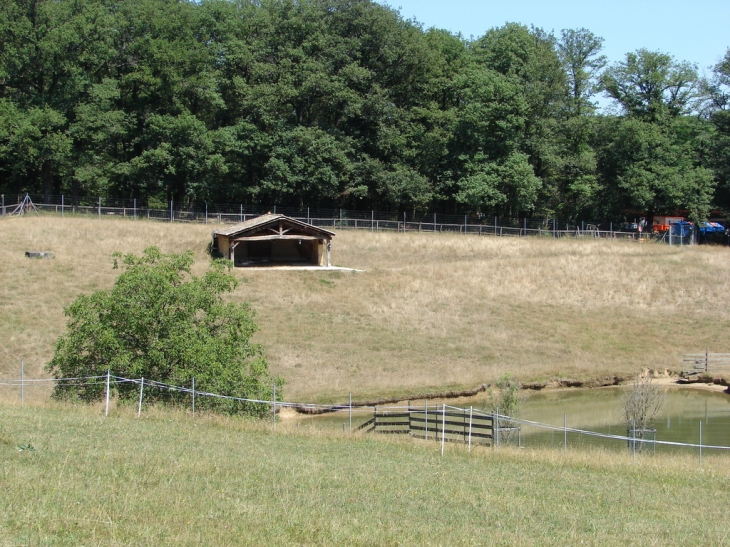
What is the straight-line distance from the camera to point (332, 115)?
74938 millimetres

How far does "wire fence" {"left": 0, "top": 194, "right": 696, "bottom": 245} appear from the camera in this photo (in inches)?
2579

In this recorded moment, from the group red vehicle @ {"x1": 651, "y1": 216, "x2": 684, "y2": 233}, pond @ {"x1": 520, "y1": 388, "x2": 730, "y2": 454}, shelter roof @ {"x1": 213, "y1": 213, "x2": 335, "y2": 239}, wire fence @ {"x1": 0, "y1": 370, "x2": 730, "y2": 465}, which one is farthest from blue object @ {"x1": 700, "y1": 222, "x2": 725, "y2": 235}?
wire fence @ {"x1": 0, "y1": 370, "x2": 730, "y2": 465}

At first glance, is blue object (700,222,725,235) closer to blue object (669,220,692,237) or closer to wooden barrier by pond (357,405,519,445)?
blue object (669,220,692,237)

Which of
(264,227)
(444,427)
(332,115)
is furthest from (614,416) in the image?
(332,115)

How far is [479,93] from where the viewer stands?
237ft

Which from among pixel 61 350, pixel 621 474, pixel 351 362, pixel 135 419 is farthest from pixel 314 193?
pixel 621 474

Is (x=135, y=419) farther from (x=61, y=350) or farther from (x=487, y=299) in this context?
(x=487, y=299)

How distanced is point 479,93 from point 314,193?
56.7ft

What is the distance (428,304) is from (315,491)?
117 ft

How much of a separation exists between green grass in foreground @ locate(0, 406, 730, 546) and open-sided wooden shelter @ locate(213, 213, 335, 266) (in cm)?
3306

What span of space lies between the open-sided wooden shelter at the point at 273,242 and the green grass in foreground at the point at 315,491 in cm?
3306

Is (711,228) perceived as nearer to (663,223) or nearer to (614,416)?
(663,223)

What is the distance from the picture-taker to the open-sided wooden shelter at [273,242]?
54.5 m

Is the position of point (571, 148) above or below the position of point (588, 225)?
above
